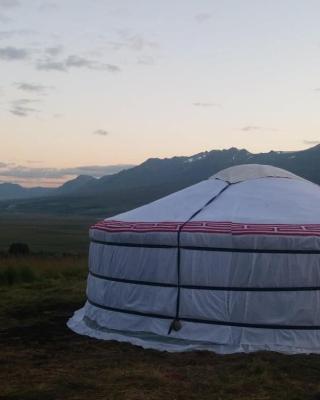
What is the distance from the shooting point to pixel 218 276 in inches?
255

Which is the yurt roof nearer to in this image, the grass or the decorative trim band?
the decorative trim band

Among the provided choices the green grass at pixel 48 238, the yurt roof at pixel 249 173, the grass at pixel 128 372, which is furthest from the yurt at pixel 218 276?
the green grass at pixel 48 238

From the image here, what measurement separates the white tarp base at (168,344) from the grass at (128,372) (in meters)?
0.13

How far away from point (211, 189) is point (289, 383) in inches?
118

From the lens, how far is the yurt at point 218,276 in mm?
6359

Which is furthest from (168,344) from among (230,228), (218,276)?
(230,228)

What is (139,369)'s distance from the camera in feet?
18.7

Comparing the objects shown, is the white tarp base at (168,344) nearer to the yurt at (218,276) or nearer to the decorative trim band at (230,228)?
the yurt at (218,276)

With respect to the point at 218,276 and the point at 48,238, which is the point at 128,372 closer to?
the point at 218,276

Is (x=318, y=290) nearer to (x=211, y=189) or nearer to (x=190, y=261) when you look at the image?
(x=190, y=261)

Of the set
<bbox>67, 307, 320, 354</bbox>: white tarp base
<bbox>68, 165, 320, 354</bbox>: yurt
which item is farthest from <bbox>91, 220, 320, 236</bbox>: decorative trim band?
<bbox>67, 307, 320, 354</bbox>: white tarp base

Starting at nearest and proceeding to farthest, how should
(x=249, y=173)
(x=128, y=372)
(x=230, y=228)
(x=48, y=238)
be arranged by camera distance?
1. (x=128, y=372)
2. (x=230, y=228)
3. (x=249, y=173)
4. (x=48, y=238)

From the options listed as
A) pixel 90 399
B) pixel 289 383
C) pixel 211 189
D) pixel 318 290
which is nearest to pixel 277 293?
pixel 318 290

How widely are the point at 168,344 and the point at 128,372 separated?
1044 millimetres
